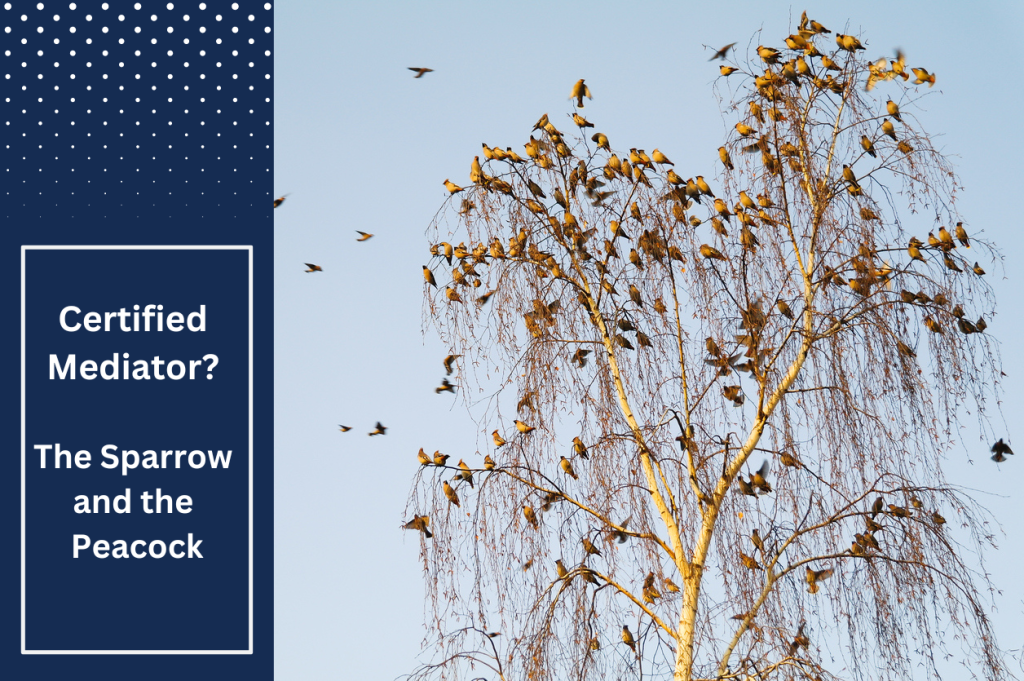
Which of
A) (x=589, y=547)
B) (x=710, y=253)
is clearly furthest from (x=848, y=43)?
(x=589, y=547)

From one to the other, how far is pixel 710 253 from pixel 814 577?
1.37m

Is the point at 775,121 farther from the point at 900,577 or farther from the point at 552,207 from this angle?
the point at 900,577


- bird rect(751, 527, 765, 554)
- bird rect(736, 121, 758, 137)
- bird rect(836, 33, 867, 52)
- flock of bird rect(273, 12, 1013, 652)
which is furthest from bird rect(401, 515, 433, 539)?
bird rect(836, 33, 867, 52)

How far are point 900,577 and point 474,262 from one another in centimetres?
219

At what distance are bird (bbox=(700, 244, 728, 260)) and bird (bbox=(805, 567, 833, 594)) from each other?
1312 millimetres

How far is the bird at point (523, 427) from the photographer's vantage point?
4.95m

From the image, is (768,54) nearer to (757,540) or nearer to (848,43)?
(848,43)

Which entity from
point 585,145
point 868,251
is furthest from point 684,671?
point 585,145

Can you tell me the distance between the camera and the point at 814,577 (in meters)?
4.61

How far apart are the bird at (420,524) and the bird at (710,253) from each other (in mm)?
1576

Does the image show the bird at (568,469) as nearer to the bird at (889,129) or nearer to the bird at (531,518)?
the bird at (531,518)

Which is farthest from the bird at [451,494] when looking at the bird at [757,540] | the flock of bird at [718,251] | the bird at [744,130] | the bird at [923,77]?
the bird at [923,77]

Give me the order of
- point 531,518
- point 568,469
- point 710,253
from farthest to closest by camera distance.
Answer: point 710,253 → point 568,469 → point 531,518

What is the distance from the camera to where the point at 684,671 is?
4.64 m
